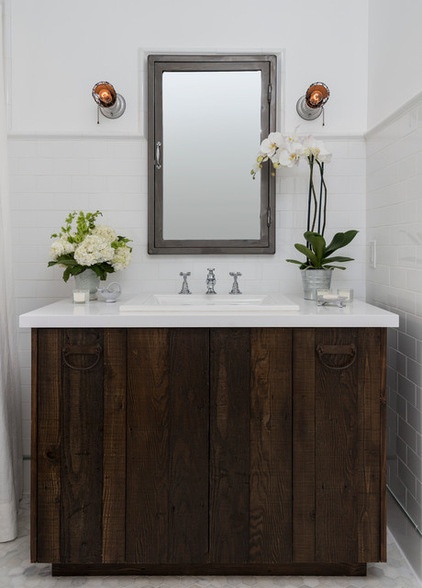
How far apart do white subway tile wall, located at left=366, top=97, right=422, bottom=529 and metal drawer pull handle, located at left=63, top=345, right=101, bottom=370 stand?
119 cm

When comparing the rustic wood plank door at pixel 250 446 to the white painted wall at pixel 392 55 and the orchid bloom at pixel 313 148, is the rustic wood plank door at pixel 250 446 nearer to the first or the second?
the orchid bloom at pixel 313 148

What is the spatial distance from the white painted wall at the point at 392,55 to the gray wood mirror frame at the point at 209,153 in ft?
1.50

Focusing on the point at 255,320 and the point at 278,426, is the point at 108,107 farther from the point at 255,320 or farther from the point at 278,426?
the point at 278,426

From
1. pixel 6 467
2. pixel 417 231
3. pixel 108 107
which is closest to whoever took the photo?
pixel 417 231

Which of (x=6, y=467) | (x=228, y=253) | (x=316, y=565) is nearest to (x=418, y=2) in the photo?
(x=228, y=253)

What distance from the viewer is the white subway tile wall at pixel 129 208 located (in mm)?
2736

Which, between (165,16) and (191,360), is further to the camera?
(165,16)

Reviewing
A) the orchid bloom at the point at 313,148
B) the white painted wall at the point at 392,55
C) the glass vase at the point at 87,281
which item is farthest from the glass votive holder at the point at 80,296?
the white painted wall at the point at 392,55

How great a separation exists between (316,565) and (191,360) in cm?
90

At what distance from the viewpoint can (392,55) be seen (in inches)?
92.8

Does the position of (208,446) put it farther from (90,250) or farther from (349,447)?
(90,250)

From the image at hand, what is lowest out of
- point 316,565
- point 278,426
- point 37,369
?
point 316,565

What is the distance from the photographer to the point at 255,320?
199 centimetres

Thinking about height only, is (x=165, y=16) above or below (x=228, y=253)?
above
